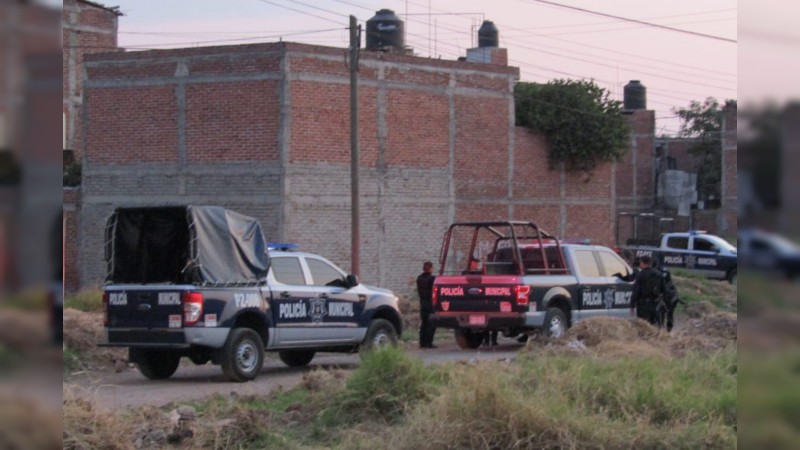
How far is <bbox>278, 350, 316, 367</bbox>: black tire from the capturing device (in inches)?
656

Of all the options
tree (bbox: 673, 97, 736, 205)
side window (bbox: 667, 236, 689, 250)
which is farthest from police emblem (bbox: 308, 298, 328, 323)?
tree (bbox: 673, 97, 736, 205)

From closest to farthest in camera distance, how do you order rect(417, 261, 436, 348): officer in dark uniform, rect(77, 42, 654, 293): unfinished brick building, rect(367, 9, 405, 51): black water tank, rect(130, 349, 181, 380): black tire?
rect(130, 349, 181, 380): black tire < rect(417, 261, 436, 348): officer in dark uniform < rect(77, 42, 654, 293): unfinished brick building < rect(367, 9, 405, 51): black water tank

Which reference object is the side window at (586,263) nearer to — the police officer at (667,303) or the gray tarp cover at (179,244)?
the police officer at (667,303)

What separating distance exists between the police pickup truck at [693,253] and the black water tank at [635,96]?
16.2 m

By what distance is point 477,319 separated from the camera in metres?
18.0

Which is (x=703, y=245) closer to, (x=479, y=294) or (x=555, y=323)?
(x=555, y=323)

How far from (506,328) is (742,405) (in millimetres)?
15722

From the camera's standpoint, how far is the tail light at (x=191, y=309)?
13406mm

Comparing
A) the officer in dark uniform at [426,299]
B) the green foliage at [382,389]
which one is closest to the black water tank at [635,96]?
the officer in dark uniform at [426,299]

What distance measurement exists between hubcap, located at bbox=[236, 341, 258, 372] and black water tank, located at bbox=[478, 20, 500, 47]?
1133 inches

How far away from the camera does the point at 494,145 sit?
3641 centimetres

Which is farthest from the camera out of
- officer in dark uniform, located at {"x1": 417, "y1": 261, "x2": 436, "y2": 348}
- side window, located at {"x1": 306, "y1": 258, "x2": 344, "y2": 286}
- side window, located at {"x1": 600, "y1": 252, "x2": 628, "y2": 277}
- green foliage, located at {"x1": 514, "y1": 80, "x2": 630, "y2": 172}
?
green foliage, located at {"x1": 514, "y1": 80, "x2": 630, "y2": 172}

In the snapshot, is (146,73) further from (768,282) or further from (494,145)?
(768,282)

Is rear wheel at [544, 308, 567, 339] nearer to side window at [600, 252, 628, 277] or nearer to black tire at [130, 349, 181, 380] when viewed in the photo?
side window at [600, 252, 628, 277]
